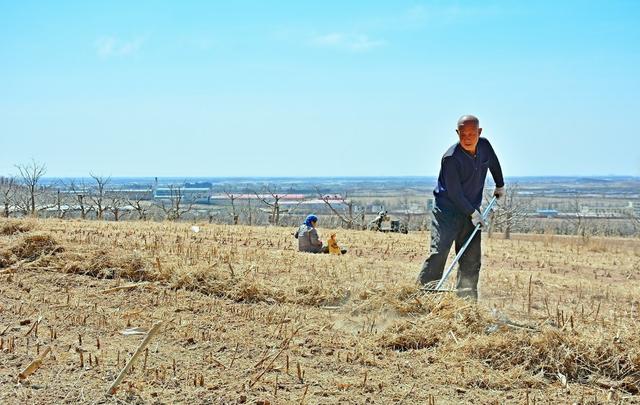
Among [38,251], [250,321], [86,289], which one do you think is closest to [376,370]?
[250,321]

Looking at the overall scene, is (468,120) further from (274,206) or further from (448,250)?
(274,206)

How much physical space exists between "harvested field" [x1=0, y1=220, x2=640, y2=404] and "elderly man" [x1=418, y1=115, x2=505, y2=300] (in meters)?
0.43

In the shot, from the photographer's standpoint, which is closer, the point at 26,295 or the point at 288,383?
the point at 288,383

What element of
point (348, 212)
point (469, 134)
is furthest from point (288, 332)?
point (348, 212)

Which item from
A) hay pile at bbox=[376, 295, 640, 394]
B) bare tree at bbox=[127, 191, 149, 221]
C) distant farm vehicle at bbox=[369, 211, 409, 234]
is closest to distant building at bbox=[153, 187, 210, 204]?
bare tree at bbox=[127, 191, 149, 221]

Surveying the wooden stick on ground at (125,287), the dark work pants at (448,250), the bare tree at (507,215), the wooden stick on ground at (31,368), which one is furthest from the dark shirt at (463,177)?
the bare tree at (507,215)

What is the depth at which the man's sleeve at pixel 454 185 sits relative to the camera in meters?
6.31

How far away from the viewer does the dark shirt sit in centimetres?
634

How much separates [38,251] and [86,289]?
148 cm

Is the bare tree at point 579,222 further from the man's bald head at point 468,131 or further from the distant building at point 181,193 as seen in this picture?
the distant building at point 181,193

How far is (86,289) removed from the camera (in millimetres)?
6926

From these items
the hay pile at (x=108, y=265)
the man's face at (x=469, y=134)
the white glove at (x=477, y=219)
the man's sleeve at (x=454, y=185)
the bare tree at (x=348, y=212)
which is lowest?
the bare tree at (x=348, y=212)

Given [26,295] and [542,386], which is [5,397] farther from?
[542,386]

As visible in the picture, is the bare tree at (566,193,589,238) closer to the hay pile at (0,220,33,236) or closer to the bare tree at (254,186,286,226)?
the bare tree at (254,186,286,226)
